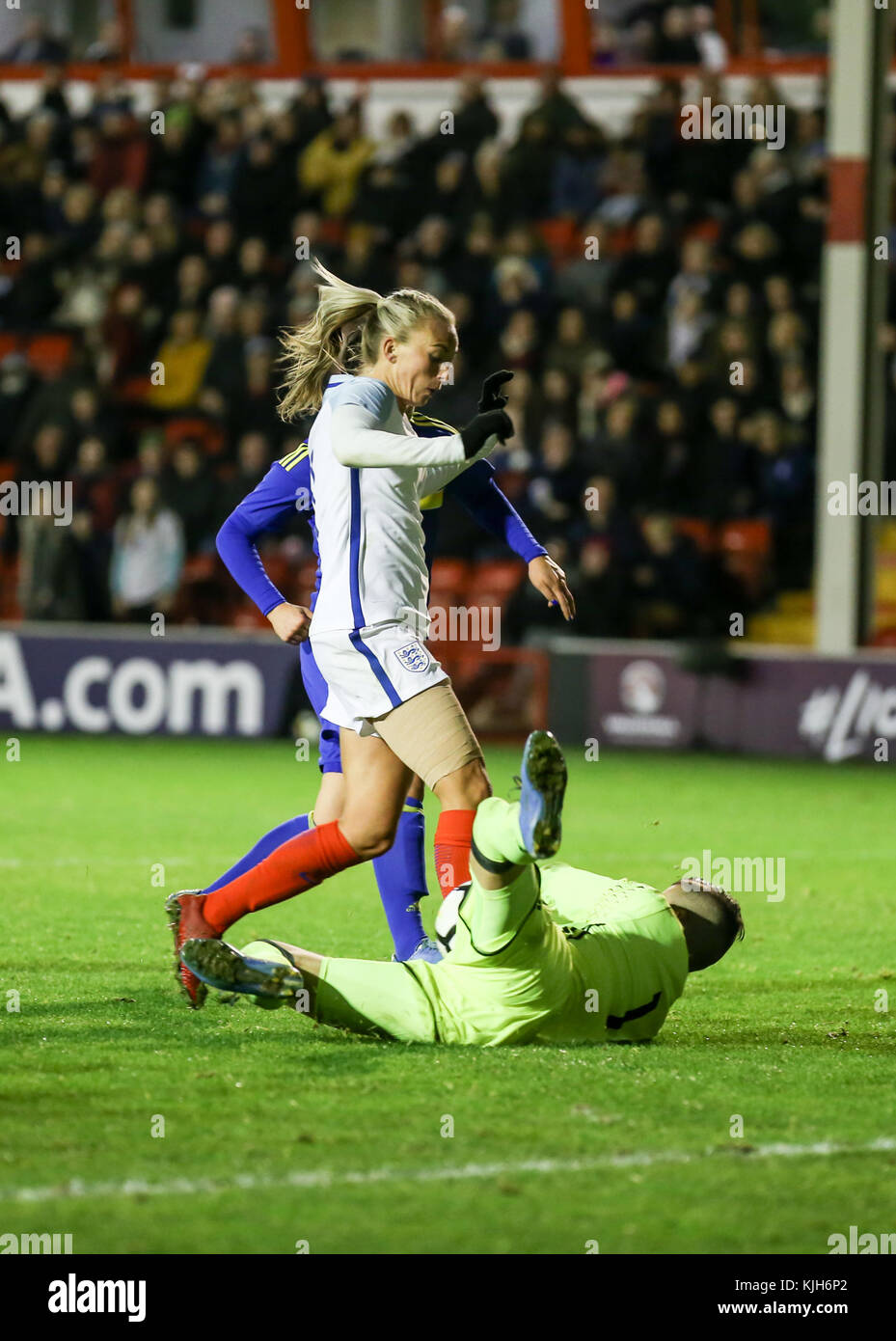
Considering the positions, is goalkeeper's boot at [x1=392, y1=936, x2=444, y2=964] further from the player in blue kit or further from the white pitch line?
the white pitch line

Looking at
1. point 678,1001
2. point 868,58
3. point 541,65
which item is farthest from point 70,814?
point 541,65

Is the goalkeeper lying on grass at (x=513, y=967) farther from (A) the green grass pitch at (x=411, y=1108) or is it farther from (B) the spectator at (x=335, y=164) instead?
(B) the spectator at (x=335, y=164)

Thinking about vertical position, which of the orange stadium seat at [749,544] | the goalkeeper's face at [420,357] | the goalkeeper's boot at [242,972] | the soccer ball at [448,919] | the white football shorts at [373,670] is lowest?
the goalkeeper's boot at [242,972]

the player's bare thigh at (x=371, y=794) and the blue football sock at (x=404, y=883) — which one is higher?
the player's bare thigh at (x=371, y=794)

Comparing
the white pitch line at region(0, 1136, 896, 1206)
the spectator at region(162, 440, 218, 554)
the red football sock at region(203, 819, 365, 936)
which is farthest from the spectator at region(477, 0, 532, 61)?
the white pitch line at region(0, 1136, 896, 1206)

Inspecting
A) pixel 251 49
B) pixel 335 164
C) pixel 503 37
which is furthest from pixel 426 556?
pixel 251 49

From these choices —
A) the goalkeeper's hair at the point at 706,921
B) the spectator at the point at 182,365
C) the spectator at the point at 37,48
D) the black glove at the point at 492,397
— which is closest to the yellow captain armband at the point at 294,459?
the black glove at the point at 492,397

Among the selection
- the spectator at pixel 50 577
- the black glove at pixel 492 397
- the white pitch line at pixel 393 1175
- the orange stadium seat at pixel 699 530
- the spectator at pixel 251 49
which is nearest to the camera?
the white pitch line at pixel 393 1175

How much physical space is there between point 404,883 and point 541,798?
4.29ft

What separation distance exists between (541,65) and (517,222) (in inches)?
161

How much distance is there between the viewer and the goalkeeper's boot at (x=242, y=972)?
5066 millimetres

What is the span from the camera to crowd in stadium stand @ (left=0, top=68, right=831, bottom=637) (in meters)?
15.3

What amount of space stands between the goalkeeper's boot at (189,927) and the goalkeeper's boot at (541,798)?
45.6 inches
